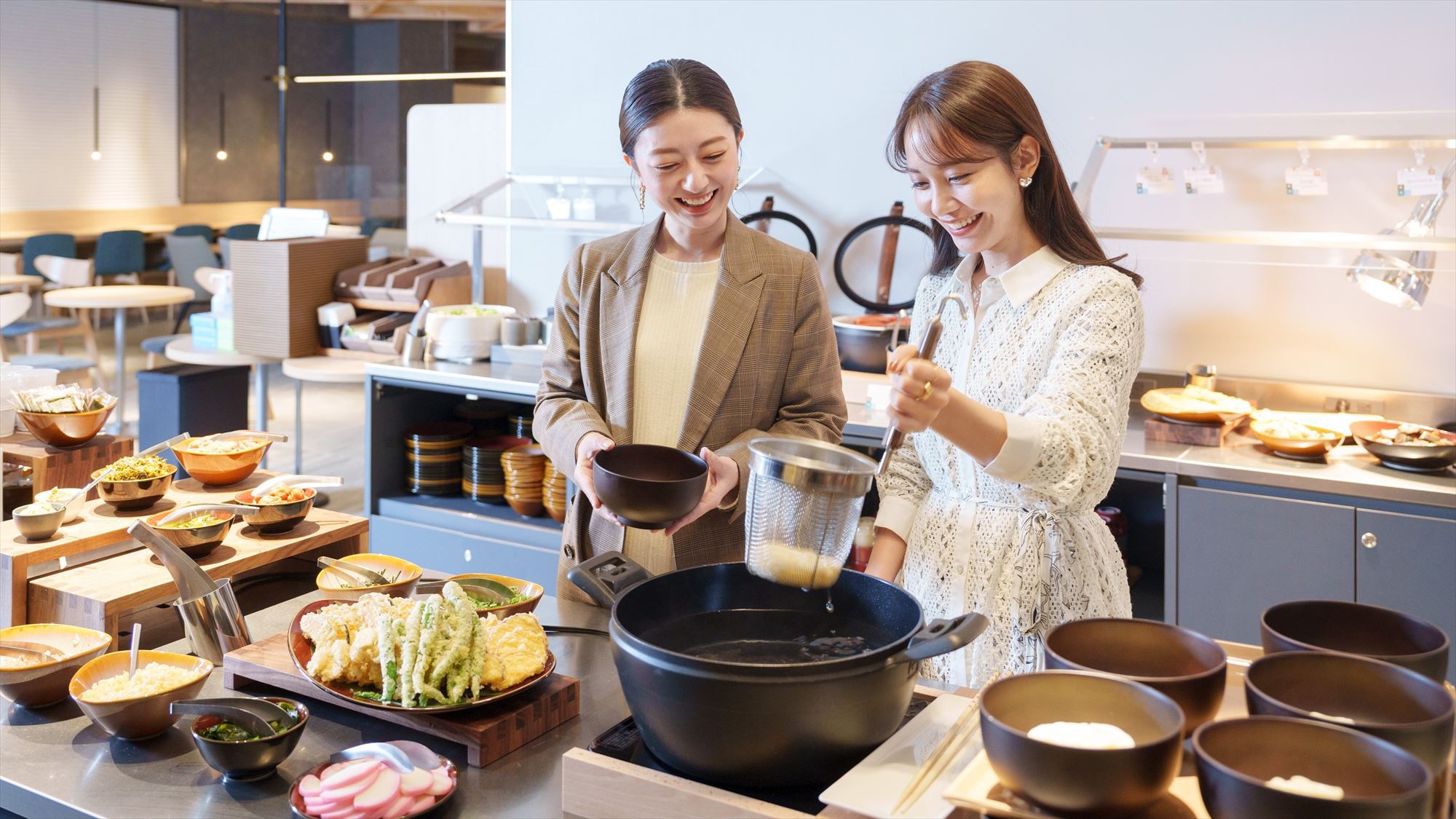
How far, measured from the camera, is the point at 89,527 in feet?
7.20

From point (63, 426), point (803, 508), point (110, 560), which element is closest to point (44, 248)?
point (63, 426)

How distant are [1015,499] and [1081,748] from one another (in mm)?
834

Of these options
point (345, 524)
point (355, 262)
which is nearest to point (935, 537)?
point (345, 524)

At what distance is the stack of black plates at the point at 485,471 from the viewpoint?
3758 millimetres

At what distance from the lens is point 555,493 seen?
362 cm

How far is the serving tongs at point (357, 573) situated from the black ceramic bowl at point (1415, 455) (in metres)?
2.12

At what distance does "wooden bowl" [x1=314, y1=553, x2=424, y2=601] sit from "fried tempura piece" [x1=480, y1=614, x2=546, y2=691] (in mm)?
203

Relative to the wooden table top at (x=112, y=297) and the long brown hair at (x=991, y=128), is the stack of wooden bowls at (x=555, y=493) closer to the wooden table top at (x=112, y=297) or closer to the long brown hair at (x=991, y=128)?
the long brown hair at (x=991, y=128)

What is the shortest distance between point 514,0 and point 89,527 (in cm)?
269

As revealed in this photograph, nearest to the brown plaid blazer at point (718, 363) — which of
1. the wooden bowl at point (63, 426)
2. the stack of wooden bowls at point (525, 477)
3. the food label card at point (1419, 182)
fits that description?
the wooden bowl at point (63, 426)

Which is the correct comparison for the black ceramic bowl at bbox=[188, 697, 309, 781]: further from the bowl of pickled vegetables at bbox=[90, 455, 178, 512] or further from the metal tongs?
the bowl of pickled vegetables at bbox=[90, 455, 178, 512]

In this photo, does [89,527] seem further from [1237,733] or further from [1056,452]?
[1237,733]

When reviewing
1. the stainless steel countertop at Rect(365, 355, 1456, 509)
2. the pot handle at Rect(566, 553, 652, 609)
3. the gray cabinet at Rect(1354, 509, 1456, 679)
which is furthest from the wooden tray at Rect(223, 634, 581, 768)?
the gray cabinet at Rect(1354, 509, 1456, 679)

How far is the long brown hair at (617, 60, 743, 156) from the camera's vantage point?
Answer: 5.94ft
